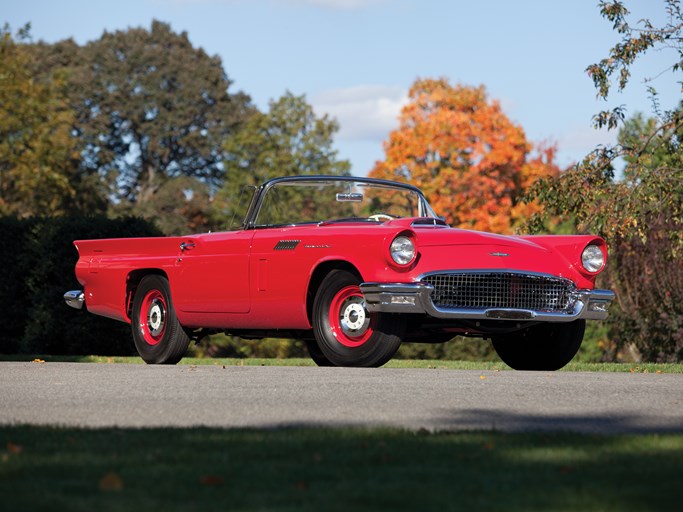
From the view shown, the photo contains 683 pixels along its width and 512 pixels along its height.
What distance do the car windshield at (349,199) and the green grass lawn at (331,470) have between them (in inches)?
224

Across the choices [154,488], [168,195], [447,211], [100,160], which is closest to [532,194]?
[154,488]

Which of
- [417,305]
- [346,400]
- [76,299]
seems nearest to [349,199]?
[417,305]

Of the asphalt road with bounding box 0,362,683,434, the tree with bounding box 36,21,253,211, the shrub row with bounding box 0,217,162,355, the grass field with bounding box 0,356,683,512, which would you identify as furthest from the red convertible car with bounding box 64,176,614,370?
the tree with bounding box 36,21,253,211

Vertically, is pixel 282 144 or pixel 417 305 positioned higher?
pixel 282 144

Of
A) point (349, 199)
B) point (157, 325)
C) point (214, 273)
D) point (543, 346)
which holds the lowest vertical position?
point (543, 346)

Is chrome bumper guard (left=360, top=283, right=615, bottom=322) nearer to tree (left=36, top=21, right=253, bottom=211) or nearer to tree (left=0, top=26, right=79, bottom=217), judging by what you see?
tree (left=0, top=26, right=79, bottom=217)

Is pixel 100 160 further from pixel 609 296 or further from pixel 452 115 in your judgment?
pixel 609 296

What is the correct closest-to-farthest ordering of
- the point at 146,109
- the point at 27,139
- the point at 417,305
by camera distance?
the point at 417,305
the point at 27,139
the point at 146,109

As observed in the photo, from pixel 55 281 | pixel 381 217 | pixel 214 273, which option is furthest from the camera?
pixel 55 281

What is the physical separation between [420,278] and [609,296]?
1986mm

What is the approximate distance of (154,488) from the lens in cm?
431

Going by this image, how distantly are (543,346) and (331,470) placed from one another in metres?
6.73

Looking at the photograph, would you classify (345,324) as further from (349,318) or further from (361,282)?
(361,282)

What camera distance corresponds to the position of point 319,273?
10281 mm
